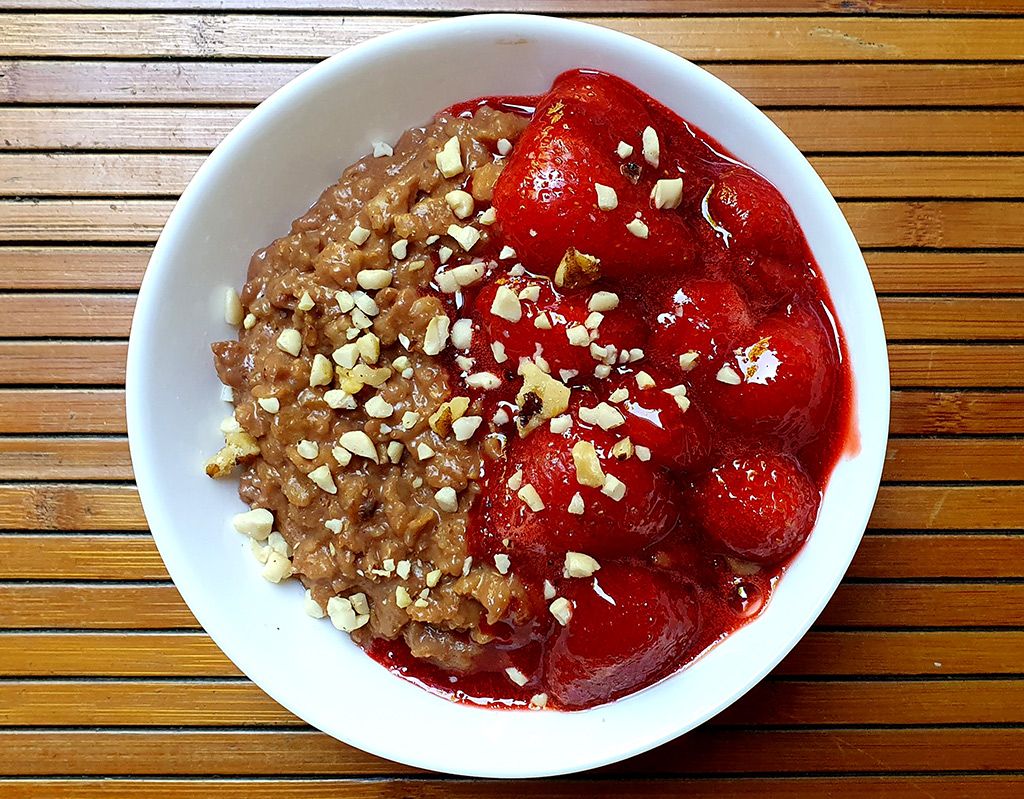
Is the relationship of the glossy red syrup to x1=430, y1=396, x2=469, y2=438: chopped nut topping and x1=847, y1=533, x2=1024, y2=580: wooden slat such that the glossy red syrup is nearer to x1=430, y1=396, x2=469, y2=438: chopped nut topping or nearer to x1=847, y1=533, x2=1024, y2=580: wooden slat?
x1=430, y1=396, x2=469, y2=438: chopped nut topping

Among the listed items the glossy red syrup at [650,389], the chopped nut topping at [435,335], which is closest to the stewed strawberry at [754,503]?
the glossy red syrup at [650,389]

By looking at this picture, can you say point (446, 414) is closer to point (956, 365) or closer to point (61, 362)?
point (61, 362)

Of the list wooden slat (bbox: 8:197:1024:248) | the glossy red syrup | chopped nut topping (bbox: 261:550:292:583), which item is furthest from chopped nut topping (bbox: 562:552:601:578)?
wooden slat (bbox: 8:197:1024:248)

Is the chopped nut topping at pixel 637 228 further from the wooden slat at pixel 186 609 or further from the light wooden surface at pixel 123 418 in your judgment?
the wooden slat at pixel 186 609

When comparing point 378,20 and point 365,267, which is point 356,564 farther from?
point 378,20

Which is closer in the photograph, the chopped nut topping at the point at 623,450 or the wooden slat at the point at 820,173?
the chopped nut topping at the point at 623,450
